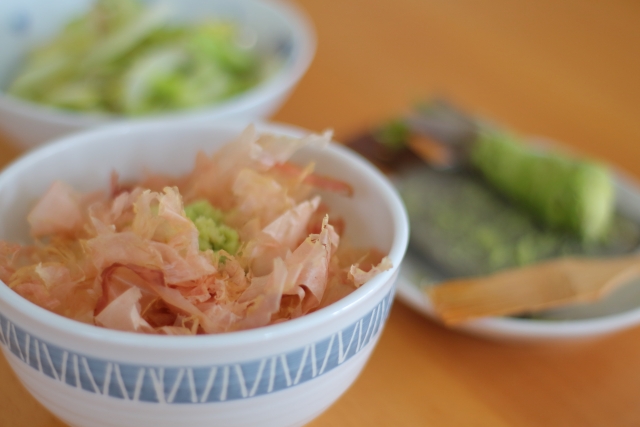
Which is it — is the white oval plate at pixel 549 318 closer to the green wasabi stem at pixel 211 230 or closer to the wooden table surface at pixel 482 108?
the wooden table surface at pixel 482 108

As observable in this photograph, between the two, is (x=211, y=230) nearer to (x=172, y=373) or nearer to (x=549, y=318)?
(x=172, y=373)

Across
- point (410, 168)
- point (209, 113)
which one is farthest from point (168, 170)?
point (410, 168)

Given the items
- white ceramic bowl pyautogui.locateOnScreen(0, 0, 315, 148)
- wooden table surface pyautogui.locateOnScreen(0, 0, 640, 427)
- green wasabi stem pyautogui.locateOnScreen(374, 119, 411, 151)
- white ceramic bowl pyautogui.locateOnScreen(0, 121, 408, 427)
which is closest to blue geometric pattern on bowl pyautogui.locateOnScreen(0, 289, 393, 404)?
white ceramic bowl pyautogui.locateOnScreen(0, 121, 408, 427)

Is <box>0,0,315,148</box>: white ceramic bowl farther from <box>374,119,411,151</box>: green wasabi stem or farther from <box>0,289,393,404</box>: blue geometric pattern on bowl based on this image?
<box>0,289,393,404</box>: blue geometric pattern on bowl

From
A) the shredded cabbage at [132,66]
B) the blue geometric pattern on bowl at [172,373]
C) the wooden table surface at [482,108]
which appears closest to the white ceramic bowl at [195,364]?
the blue geometric pattern on bowl at [172,373]

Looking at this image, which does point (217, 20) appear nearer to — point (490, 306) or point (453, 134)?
point (453, 134)
